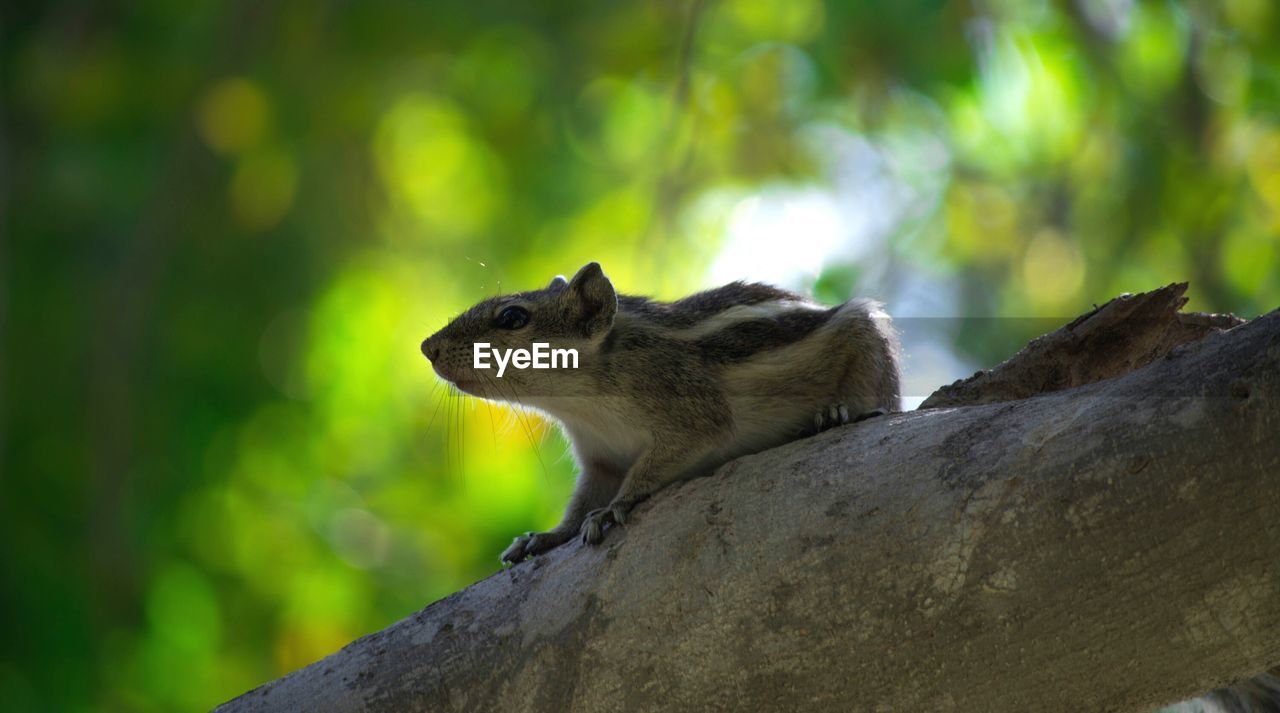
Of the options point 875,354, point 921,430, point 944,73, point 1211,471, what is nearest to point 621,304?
point 875,354

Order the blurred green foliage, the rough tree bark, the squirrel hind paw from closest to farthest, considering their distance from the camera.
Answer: the rough tree bark < the squirrel hind paw < the blurred green foliage

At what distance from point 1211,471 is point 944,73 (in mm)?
7172

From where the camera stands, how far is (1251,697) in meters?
3.67

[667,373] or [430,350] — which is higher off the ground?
[430,350]

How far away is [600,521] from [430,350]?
1496 mm

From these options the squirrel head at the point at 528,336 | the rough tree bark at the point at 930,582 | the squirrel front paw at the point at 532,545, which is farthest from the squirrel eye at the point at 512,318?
the rough tree bark at the point at 930,582

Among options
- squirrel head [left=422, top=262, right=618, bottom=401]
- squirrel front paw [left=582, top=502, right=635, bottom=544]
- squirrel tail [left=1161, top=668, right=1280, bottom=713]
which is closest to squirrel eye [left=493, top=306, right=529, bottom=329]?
squirrel head [left=422, top=262, right=618, bottom=401]

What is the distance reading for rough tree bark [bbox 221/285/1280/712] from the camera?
8.76ft

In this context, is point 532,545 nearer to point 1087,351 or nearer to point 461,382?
point 461,382

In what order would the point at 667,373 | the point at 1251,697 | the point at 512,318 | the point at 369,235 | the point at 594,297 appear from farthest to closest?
1. the point at 369,235
2. the point at 512,318
3. the point at 594,297
4. the point at 667,373
5. the point at 1251,697

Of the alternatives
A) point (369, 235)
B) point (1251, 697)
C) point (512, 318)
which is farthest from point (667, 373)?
point (369, 235)

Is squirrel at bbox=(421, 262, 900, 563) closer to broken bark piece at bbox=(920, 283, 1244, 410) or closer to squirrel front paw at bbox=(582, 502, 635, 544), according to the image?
A: squirrel front paw at bbox=(582, 502, 635, 544)

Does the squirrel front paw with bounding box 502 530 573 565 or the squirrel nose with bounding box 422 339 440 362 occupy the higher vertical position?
the squirrel nose with bounding box 422 339 440 362

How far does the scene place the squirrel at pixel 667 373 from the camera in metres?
4.43
